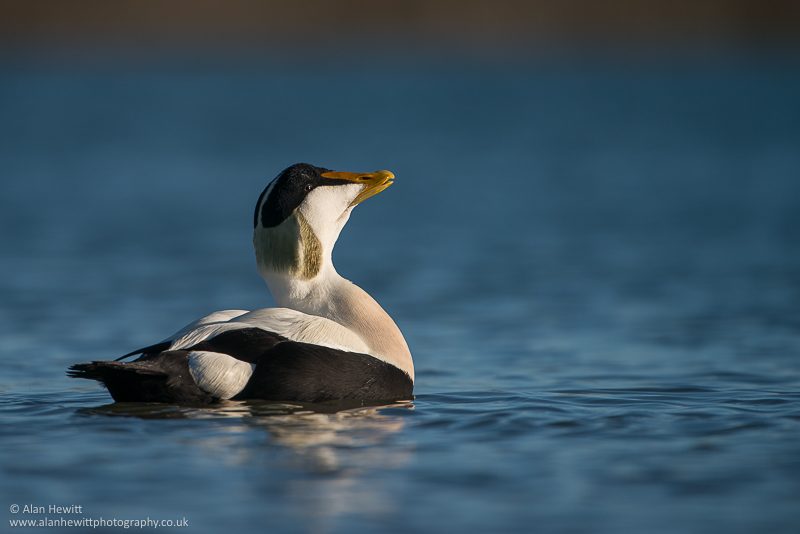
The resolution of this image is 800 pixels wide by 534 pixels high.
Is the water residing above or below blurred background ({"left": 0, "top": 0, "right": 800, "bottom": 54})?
below

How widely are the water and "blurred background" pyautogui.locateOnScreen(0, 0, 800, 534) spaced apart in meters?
0.03

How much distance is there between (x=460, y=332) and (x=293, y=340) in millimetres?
3158

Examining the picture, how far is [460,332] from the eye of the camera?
28.5ft

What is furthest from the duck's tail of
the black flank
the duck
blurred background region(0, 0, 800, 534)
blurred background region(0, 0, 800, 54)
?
blurred background region(0, 0, 800, 54)

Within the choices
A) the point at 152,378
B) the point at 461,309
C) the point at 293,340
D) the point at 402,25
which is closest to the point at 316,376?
the point at 293,340

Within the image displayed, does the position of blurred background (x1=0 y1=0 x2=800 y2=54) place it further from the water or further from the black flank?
the black flank

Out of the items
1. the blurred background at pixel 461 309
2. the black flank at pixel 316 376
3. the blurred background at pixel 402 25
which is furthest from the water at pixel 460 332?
the blurred background at pixel 402 25

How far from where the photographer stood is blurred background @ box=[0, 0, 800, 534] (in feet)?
14.6

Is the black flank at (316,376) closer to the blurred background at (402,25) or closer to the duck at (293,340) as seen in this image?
the duck at (293,340)

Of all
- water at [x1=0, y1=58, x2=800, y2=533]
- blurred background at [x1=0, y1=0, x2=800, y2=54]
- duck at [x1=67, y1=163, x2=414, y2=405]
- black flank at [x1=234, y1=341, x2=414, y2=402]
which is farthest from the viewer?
blurred background at [x1=0, y1=0, x2=800, y2=54]

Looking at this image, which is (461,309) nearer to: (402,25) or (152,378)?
(152,378)

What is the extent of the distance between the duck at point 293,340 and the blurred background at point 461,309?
0.63 feet

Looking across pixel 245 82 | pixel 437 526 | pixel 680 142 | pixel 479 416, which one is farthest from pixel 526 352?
pixel 245 82

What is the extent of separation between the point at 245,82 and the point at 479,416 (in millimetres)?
54425
